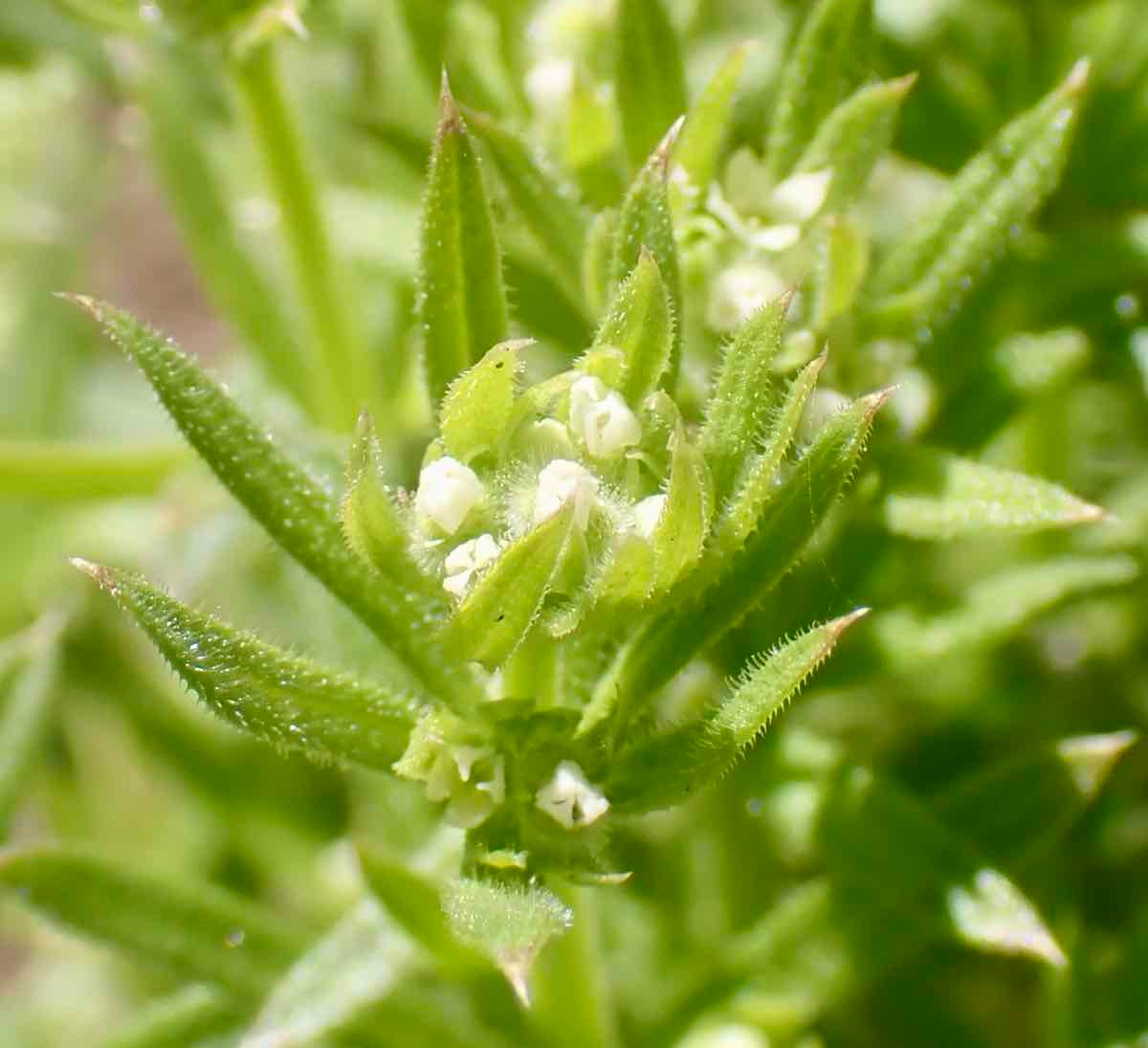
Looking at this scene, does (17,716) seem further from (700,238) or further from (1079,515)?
(1079,515)

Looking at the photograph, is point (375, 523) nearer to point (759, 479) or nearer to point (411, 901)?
point (759, 479)

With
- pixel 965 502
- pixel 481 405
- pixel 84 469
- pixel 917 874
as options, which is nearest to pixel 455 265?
pixel 481 405

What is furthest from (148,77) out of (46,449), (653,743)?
(653,743)

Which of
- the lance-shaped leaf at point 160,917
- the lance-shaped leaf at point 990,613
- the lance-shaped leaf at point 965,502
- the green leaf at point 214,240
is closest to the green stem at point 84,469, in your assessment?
the green leaf at point 214,240

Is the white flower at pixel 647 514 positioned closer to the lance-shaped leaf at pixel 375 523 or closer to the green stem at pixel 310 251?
the lance-shaped leaf at pixel 375 523

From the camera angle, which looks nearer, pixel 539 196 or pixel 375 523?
pixel 375 523

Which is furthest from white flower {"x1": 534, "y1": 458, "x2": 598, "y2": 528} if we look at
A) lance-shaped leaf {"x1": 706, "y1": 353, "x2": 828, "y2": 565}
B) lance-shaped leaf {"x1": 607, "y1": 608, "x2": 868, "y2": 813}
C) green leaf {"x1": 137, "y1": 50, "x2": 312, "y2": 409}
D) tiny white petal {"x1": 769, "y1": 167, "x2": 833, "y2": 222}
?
green leaf {"x1": 137, "y1": 50, "x2": 312, "y2": 409}

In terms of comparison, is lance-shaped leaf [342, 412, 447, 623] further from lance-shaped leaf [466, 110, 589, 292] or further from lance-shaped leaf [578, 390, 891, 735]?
lance-shaped leaf [466, 110, 589, 292]

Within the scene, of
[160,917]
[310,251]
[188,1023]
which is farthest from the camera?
[310,251]
